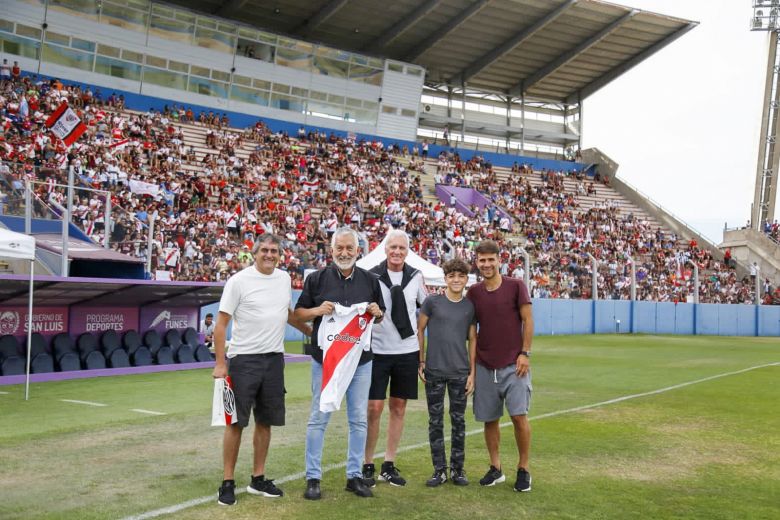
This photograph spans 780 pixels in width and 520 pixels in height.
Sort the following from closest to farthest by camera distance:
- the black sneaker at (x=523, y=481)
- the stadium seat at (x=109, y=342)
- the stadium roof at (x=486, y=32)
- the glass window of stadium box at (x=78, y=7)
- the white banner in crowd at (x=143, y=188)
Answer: the black sneaker at (x=523, y=481)
the stadium seat at (x=109, y=342)
the white banner in crowd at (x=143, y=188)
the glass window of stadium box at (x=78, y=7)
the stadium roof at (x=486, y=32)

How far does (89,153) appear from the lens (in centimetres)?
2817

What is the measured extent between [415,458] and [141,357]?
1020 centimetres

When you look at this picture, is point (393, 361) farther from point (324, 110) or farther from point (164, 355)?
point (324, 110)

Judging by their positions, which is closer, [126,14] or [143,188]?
[143,188]

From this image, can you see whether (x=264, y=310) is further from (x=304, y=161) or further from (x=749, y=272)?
(x=749, y=272)

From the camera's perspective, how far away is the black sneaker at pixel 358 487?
6.00 meters

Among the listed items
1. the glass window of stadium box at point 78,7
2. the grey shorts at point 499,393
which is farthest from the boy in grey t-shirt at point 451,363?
the glass window of stadium box at point 78,7

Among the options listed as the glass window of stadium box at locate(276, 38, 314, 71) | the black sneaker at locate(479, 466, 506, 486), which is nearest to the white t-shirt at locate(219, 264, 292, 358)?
the black sneaker at locate(479, 466, 506, 486)

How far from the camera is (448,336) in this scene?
6559 mm

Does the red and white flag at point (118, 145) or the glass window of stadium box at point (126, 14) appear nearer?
the red and white flag at point (118, 145)

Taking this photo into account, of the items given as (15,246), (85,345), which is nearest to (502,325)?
(15,246)

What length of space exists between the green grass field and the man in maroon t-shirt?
1.47ft

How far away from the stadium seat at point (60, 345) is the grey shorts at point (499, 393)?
10.7 m

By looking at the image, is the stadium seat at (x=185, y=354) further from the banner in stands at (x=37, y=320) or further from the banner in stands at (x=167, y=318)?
the banner in stands at (x=37, y=320)
